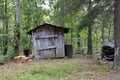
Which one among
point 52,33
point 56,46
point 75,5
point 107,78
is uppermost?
point 75,5

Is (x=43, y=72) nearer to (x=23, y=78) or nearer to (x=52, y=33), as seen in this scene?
(x=23, y=78)

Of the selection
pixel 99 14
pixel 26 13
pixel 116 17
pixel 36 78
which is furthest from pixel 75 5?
pixel 26 13

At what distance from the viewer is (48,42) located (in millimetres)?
15266

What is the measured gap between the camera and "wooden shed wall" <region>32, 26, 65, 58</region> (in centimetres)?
1525

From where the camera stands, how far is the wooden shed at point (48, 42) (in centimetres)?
1525

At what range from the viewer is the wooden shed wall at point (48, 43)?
15.2m

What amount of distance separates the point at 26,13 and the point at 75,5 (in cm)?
1142

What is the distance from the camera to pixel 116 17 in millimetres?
9531

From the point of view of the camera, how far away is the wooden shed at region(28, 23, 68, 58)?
15.2m

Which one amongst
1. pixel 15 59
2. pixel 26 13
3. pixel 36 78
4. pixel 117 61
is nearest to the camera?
pixel 36 78

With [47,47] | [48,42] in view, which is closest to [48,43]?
[48,42]

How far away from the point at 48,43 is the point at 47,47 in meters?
0.32

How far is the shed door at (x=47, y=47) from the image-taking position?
1523 cm

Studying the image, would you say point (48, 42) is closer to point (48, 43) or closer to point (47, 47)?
point (48, 43)
